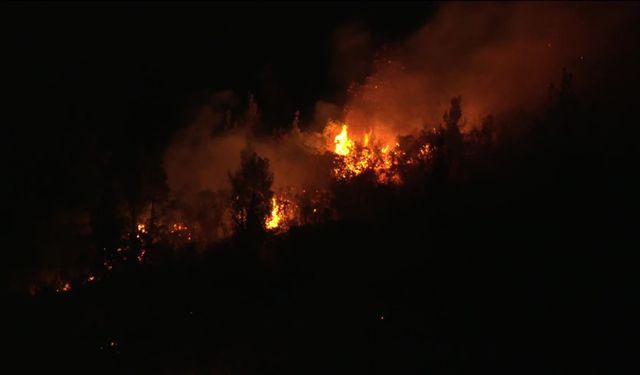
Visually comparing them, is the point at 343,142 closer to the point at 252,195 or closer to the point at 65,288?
the point at 252,195

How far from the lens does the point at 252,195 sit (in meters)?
32.6

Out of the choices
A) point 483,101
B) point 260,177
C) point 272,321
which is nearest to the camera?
point 272,321

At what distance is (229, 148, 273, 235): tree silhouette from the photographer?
106 ft

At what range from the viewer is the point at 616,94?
39938mm

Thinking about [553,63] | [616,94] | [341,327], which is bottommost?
[341,327]

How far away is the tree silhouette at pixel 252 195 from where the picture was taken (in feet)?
106

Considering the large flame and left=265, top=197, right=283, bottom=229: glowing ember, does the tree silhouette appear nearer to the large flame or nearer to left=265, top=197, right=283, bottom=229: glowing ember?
left=265, top=197, right=283, bottom=229: glowing ember

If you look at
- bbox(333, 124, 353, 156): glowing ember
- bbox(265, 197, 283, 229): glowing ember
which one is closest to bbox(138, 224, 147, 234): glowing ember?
bbox(265, 197, 283, 229): glowing ember

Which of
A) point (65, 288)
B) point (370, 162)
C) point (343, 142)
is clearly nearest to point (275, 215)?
point (370, 162)

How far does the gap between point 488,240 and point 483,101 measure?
15.3 m

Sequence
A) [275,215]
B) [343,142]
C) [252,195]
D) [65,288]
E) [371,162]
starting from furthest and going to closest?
[343,142], [371,162], [275,215], [65,288], [252,195]

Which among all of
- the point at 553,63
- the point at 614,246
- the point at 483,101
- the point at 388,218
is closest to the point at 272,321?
the point at 388,218

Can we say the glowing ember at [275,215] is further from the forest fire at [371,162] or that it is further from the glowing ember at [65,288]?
the glowing ember at [65,288]

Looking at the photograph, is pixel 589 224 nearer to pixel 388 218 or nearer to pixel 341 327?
pixel 388 218
